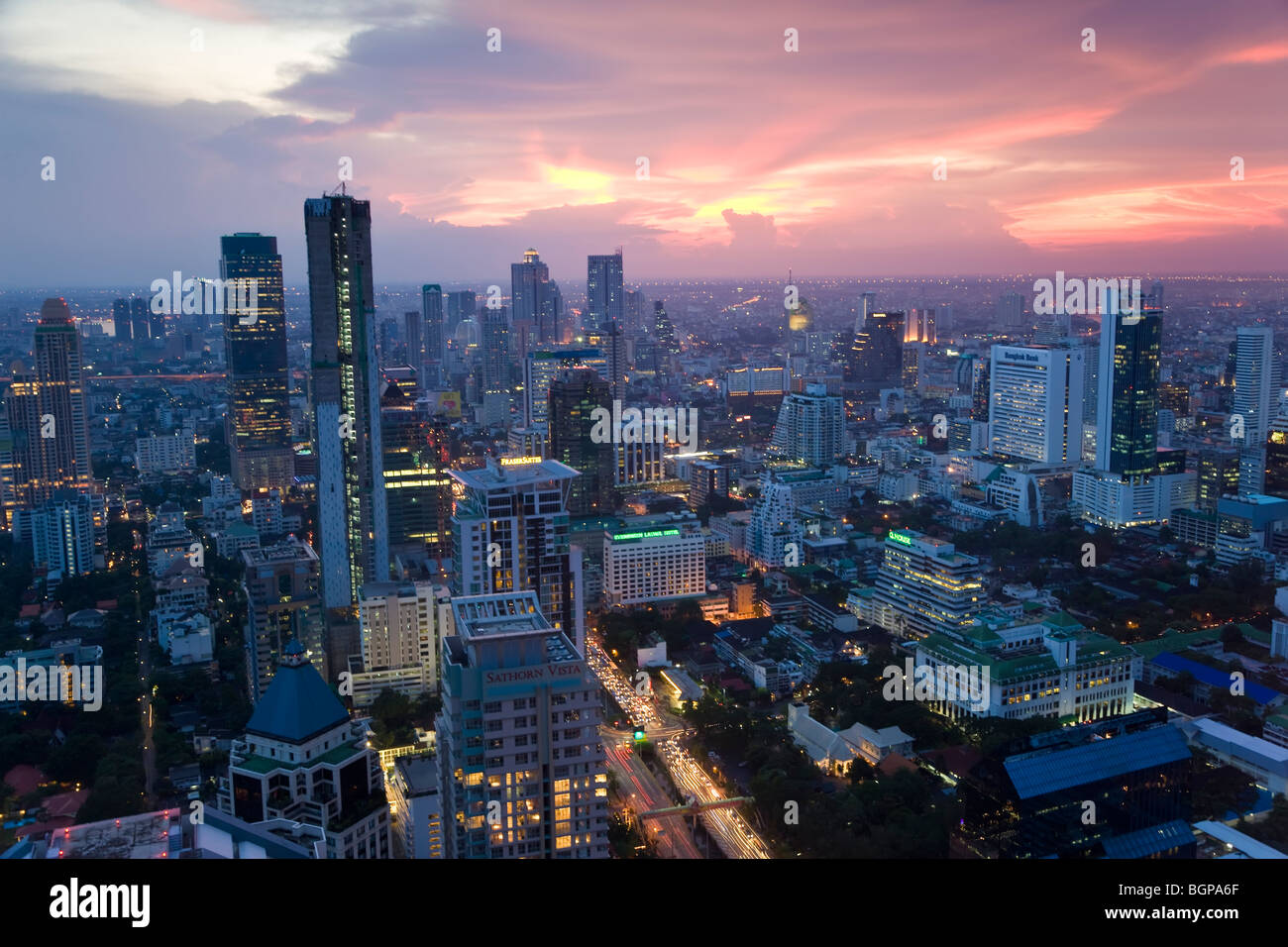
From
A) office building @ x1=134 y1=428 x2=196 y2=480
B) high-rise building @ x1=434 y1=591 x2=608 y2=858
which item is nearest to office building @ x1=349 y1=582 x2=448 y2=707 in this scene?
high-rise building @ x1=434 y1=591 x2=608 y2=858

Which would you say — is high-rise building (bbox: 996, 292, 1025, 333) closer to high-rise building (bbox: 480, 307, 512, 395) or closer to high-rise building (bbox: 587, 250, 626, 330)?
high-rise building (bbox: 587, 250, 626, 330)

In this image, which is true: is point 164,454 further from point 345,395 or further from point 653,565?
point 653,565

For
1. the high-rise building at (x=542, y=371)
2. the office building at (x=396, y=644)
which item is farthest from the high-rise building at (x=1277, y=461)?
the high-rise building at (x=542, y=371)

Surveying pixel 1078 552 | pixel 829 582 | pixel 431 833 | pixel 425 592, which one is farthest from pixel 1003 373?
pixel 431 833
